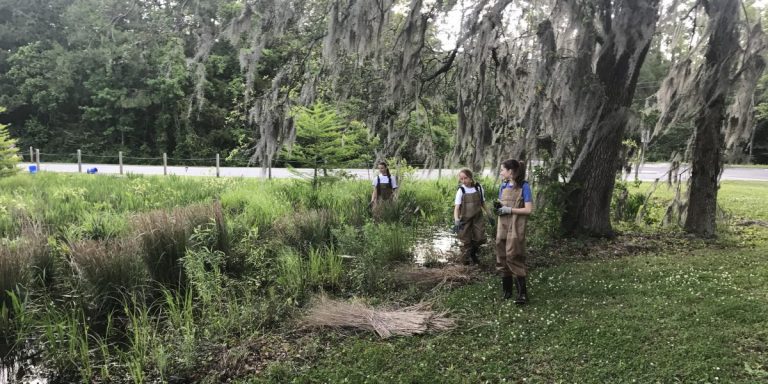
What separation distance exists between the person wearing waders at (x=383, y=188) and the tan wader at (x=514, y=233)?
160 inches

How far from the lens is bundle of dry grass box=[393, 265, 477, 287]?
5586 millimetres

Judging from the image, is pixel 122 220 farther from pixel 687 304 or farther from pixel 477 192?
pixel 687 304

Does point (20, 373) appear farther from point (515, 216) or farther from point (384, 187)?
point (384, 187)

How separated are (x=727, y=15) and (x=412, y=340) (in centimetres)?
544

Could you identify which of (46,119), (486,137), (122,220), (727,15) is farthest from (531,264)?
(46,119)

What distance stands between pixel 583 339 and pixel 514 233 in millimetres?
1155

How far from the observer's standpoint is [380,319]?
436cm

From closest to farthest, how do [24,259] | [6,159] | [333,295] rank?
1. [24,259]
2. [333,295]
3. [6,159]

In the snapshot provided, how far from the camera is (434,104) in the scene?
7133 millimetres

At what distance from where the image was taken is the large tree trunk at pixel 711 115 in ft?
19.6

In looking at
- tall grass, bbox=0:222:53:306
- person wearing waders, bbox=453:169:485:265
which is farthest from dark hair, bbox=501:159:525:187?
tall grass, bbox=0:222:53:306

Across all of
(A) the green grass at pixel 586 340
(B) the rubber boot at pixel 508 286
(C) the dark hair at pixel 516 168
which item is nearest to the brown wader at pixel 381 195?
(A) the green grass at pixel 586 340

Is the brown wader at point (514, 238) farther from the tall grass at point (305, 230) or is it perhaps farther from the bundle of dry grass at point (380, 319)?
the tall grass at point (305, 230)

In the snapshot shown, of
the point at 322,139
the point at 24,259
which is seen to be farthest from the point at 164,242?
the point at 322,139
